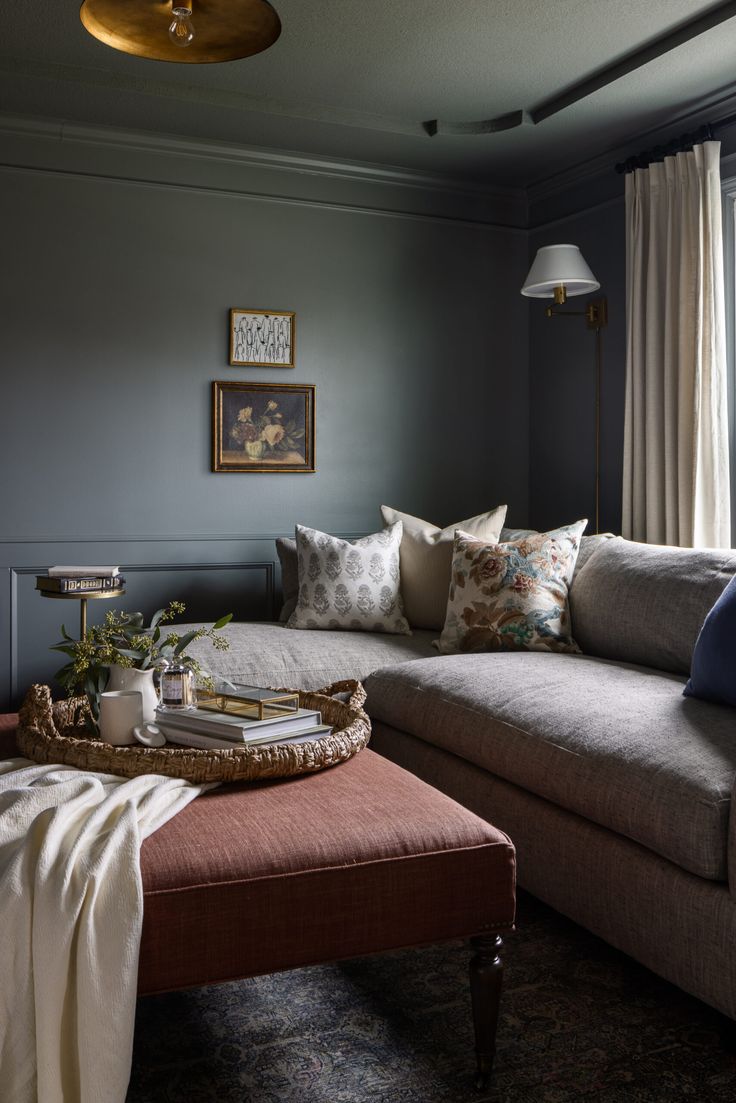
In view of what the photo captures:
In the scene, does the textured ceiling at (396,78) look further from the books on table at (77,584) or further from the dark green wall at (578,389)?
the books on table at (77,584)

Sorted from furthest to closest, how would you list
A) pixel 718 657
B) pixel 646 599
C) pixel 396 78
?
pixel 396 78 < pixel 646 599 < pixel 718 657

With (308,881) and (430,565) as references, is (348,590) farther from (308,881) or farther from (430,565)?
(308,881)

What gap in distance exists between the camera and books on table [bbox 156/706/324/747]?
6.70 ft

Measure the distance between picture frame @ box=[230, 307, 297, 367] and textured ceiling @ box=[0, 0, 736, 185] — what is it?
753 millimetres

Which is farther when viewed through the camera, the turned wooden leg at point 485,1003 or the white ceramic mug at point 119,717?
the white ceramic mug at point 119,717

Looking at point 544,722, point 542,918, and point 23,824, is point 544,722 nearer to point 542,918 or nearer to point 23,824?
point 542,918

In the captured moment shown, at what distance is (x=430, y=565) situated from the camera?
393 centimetres

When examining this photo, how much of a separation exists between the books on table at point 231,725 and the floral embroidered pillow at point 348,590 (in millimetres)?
1667

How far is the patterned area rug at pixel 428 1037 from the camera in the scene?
5.68 ft

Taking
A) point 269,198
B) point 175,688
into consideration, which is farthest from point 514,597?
point 269,198

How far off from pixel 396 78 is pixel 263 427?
157cm

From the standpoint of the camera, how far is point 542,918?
2.50m

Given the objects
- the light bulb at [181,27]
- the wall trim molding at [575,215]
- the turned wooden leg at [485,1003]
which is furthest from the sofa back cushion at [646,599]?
the light bulb at [181,27]

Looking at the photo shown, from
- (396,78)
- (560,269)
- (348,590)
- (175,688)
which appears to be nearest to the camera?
(175,688)
